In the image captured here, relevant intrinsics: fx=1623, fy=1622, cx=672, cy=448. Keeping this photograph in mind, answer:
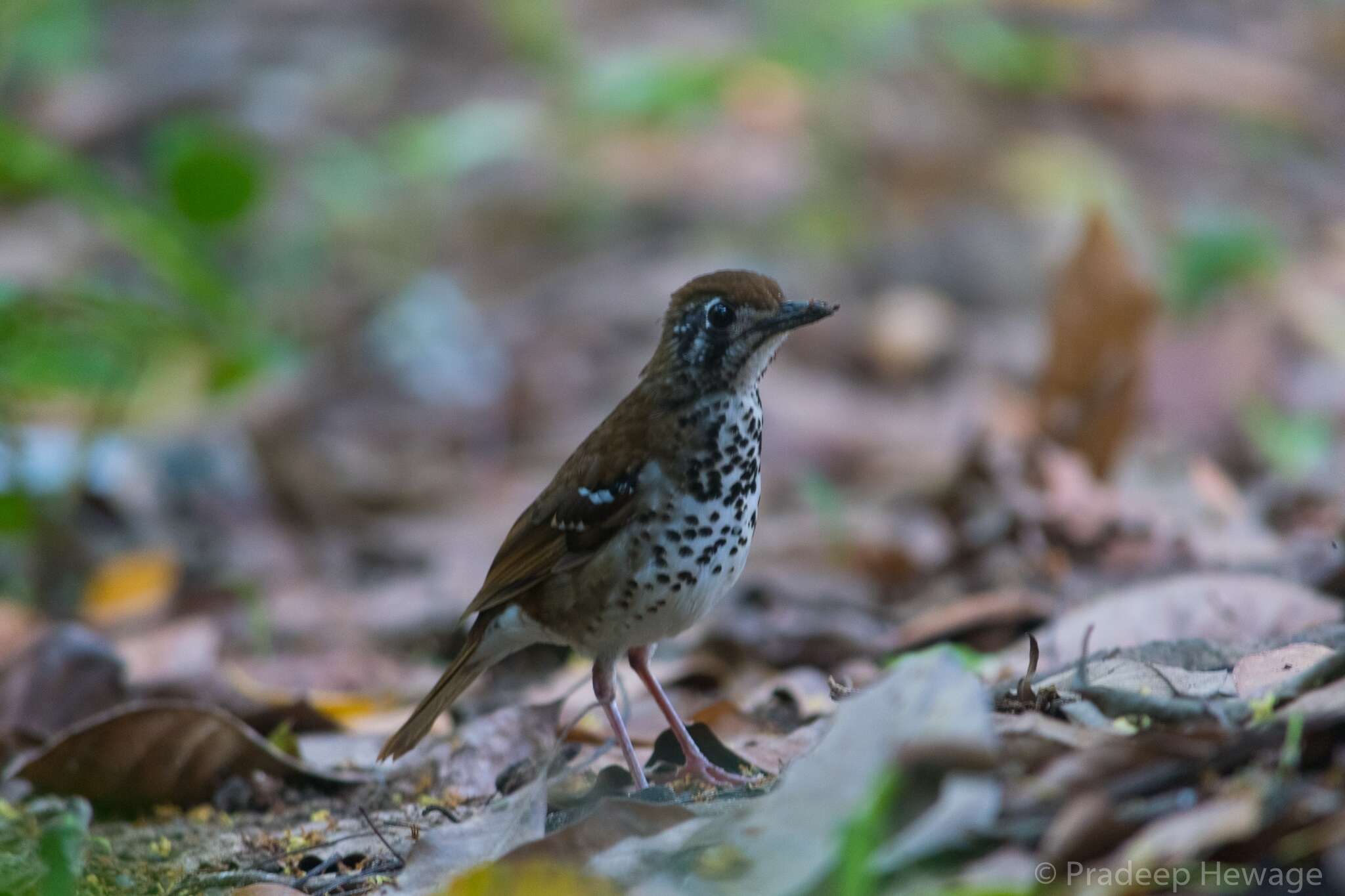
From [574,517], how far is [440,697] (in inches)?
23.2

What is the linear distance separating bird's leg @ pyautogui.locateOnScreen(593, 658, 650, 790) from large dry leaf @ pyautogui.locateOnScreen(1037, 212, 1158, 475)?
112 inches

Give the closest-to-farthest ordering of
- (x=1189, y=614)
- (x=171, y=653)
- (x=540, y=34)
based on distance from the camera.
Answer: (x=1189, y=614) → (x=171, y=653) → (x=540, y=34)

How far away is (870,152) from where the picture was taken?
1269cm

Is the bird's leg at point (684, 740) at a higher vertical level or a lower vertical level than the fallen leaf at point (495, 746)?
higher

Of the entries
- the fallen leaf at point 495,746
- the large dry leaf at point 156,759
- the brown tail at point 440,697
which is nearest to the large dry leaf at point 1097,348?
the fallen leaf at point 495,746

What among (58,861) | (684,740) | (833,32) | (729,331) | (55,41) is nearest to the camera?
(58,861)

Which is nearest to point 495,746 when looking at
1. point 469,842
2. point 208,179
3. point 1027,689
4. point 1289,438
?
point 469,842

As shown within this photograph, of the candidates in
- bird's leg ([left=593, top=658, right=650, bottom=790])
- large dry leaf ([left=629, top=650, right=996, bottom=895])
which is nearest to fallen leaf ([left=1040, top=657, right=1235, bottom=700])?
large dry leaf ([left=629, top=650, right=996, bottom=895])

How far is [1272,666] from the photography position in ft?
10.9

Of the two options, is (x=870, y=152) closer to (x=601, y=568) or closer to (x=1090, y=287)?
(x=1090, y=287)

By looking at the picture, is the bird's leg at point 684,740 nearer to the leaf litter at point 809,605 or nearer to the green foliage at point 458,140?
the leaf litter at point 809,605

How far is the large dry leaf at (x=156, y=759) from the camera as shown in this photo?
4.20 m

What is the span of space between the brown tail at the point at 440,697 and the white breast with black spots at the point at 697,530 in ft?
1.51

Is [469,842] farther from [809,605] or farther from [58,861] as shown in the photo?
[809,605]
